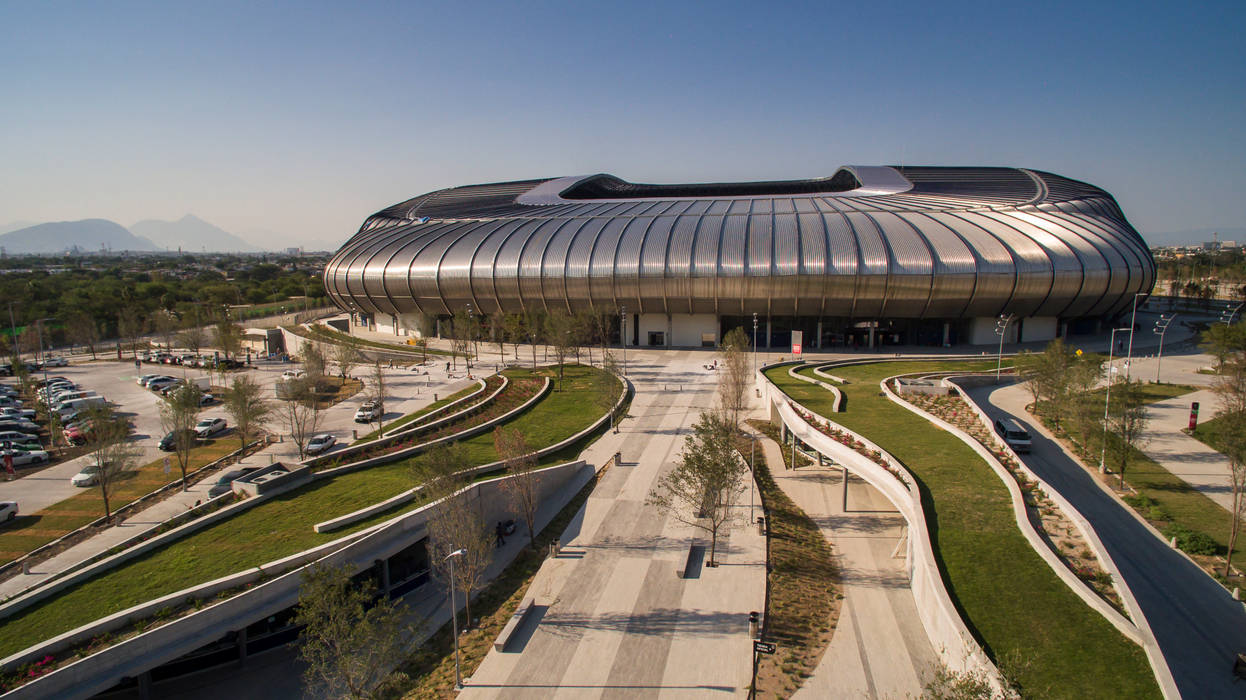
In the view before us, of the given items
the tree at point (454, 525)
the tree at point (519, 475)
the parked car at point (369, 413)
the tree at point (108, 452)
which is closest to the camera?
the tree at point (454, 525)

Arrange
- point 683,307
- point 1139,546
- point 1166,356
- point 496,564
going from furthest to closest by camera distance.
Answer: point 683,307 < point 1166,356 < point 496,564 < point 1139,546

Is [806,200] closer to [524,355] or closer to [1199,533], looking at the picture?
[524,355]

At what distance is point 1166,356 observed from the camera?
4803 centimetres

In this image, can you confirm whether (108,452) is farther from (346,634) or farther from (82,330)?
(82,330)

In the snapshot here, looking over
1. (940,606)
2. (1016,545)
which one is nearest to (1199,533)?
(1016,545)

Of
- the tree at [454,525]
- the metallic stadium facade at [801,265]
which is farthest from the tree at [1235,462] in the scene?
the metallic stadium facade at [801,265]

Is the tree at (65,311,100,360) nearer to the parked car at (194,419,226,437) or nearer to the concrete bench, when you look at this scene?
the parked car at (194,419,226,437)

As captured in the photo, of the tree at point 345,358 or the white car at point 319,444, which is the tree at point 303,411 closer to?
the white car at point 319,444

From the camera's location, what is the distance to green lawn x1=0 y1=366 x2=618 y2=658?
49.5 ft

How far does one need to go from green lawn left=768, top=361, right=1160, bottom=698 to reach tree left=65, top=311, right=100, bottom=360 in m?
83.9

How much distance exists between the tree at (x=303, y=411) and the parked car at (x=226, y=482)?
2.58 m

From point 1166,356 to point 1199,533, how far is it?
39288mm

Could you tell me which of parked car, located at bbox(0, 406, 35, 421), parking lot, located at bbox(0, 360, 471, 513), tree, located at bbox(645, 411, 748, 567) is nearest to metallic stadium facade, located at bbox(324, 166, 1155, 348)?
parking lot, located at bbox(0, 360, 471, 513)

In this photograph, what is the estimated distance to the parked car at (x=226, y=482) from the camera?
25.2 m
